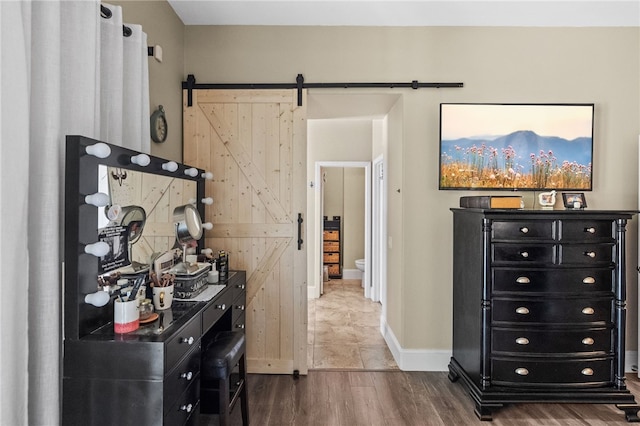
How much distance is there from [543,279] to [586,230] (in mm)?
416

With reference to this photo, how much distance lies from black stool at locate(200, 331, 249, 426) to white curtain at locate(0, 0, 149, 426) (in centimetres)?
64

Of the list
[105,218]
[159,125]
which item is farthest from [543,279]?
[159,125]

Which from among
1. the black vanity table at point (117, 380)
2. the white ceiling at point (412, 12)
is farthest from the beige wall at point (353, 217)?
the black vanity table at point (117, 380)

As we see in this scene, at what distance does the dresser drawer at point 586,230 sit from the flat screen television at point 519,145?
62 centimetres

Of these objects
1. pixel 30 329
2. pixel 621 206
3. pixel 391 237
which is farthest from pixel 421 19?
pixel 30 329

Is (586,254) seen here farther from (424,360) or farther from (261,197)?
(261,197)

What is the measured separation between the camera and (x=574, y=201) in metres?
2.86

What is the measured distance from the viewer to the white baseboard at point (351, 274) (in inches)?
272

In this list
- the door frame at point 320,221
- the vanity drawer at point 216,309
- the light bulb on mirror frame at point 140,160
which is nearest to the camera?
the light bulb on mirror frame at point 140,160

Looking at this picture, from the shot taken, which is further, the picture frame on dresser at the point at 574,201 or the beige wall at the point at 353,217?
the beige wall at the point at 353,217

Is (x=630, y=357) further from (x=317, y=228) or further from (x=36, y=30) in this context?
(x=36, y=30)

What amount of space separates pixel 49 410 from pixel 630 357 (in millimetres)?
3905

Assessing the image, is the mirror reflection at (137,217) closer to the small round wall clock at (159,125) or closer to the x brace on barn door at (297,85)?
the small round wall clock at (159,125)

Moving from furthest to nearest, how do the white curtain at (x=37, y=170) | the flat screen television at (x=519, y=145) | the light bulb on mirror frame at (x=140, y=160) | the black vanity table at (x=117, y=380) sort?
the flat screen television at (x=519, y=145) < the light bulb on mirror frame at (x=140, y=160) < the black vanity table at (x=117, y=380) < the white curtain at (x=37, y=170)
